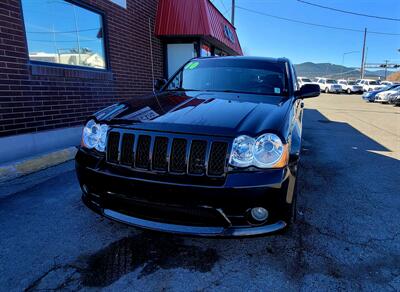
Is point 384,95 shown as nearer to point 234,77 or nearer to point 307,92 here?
point 307,92

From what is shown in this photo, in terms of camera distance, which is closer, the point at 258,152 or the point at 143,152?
the point at 258,152

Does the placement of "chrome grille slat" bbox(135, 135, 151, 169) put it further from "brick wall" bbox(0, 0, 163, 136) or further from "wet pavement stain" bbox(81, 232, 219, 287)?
"brick wall" bbox(0, 0, 163, 136)

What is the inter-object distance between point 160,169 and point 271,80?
1.95 meters

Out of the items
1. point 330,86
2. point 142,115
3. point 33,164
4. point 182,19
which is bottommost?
point 33,164

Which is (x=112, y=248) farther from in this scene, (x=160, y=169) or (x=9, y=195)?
(x=9, y=195)

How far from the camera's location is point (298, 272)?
2.07 metres

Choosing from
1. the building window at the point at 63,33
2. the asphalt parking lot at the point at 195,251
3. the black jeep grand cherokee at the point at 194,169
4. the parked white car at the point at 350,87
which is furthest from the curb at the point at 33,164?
the parked white car at the point at 350,87

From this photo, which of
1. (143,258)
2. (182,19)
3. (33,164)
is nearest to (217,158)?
(143,258)

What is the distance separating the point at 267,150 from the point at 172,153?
2.18 ft

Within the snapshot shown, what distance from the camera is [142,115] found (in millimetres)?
2309

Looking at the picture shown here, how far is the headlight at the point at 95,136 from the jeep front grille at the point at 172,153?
0.21m

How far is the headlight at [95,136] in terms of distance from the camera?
91.1 inches

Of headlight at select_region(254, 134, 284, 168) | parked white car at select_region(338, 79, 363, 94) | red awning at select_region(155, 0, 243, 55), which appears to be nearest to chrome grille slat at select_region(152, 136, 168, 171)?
headlight at select_region(254, 134, 284, 168)

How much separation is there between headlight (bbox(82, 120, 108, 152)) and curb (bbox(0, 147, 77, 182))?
6.54ft
